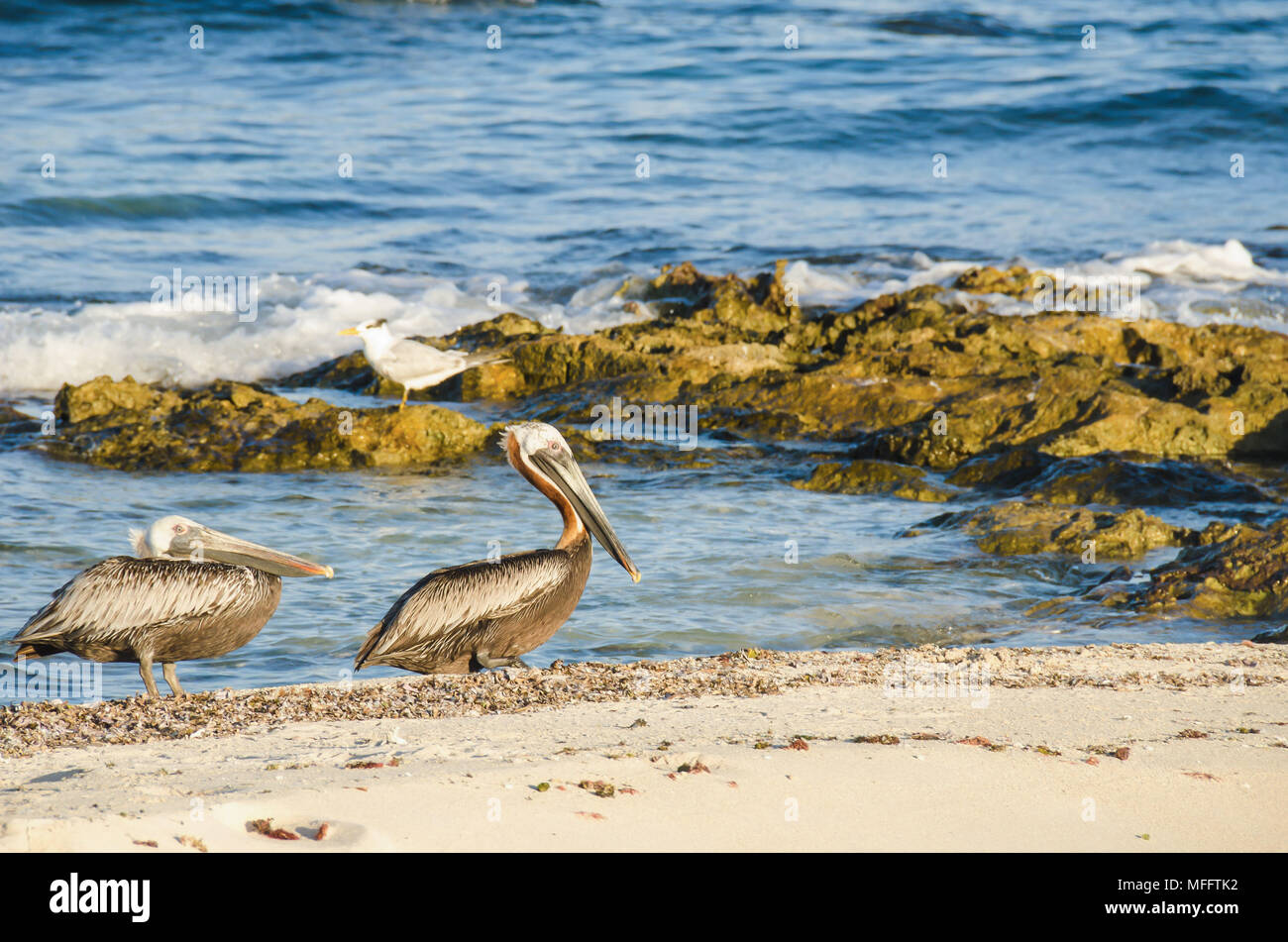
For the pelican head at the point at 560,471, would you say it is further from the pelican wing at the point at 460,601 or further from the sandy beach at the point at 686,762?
the sandy beach at the point at 686,762

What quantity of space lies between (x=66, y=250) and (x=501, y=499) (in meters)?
10.2

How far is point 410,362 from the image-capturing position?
35.5 ft

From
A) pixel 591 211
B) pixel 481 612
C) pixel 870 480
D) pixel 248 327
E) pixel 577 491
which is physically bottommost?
pixel 870 480

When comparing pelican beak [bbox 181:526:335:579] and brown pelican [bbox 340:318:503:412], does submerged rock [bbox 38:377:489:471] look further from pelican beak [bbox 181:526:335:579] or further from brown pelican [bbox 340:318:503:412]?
pelican beak [bbox 181:526:335:579]

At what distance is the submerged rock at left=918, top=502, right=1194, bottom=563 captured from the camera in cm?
748

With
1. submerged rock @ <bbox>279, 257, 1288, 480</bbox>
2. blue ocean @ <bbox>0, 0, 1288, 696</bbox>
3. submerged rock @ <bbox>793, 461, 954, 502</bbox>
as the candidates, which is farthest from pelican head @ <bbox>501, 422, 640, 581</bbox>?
submerged rock @ <bbox>279, 257, 1288, 480</bbox>

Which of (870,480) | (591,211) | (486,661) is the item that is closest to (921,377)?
(870,480)

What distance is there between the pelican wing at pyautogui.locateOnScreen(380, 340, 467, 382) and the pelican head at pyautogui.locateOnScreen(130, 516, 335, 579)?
5.52 metres

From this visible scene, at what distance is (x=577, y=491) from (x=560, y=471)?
0.11m

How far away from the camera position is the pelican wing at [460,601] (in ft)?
16.9

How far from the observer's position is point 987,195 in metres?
20.3

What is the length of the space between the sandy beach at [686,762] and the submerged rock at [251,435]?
15.2 feet

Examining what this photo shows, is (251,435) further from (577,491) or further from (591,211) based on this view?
(591,211)

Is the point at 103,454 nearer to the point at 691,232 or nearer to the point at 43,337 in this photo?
the point at 43,337
